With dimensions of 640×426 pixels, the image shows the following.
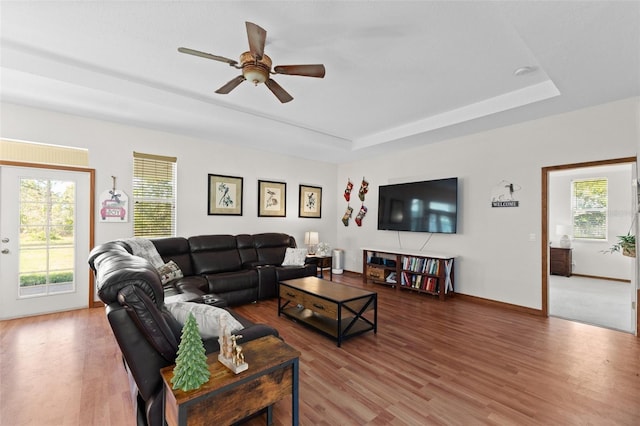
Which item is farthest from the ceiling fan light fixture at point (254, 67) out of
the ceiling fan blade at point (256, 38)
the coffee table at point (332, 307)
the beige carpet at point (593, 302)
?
the beige carpet at point (593, 302)

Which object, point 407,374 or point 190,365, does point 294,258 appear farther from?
point 190,365

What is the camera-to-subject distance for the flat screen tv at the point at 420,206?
4.75 meters

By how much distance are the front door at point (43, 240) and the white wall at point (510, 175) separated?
536 centimetres

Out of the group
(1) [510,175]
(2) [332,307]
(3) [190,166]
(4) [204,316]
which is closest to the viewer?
(4) [204,316]

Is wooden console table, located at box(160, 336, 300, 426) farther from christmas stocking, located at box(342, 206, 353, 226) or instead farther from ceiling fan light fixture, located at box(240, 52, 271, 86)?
christmas stocking, located at box(342, 206, 353, 226)

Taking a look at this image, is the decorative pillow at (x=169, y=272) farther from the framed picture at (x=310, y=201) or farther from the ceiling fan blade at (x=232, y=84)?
the framed picture at (x=310, y=201)

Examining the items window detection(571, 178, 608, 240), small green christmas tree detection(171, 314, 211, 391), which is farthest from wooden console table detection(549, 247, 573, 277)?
small green christmas tree detection(171, 314, 211, 391)

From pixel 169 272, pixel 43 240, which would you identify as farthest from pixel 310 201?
pixel 43 240

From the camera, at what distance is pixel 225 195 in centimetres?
530

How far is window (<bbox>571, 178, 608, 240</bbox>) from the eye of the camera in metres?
6.20

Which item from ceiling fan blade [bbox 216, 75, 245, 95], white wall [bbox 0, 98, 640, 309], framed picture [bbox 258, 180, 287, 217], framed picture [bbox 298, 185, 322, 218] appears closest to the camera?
ceiling fan blade [bbox 216, 75, 245, 95]

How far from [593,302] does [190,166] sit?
6.87m

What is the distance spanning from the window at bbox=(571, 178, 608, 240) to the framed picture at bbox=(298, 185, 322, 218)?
591 centimetres

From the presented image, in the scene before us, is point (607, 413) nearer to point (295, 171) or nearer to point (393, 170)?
point (393, 170)
